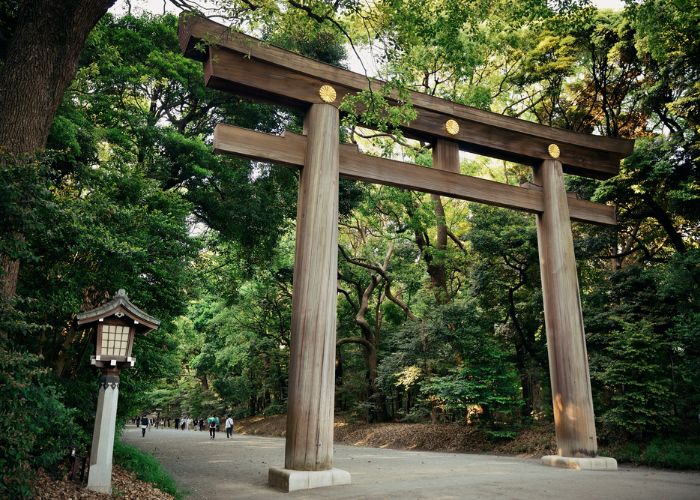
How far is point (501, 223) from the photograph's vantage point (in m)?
15.3

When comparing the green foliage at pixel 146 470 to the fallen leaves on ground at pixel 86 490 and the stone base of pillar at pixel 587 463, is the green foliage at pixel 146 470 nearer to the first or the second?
the fallen leaves on ground at pixel 86 490

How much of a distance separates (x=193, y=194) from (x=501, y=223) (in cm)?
957

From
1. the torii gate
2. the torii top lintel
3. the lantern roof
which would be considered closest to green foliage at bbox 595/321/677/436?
the torii gate

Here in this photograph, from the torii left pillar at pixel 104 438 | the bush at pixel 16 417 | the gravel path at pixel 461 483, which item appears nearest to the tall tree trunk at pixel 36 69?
the bush at pixel 16 417

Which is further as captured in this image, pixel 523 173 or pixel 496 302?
pixel 523 173

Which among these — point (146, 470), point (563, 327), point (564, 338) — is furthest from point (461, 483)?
point (146, 470)

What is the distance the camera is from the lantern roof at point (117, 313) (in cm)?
648

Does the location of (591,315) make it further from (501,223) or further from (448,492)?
(448,492)

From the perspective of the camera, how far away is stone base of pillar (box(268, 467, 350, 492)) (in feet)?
20.5

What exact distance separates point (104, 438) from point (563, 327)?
26.8 feet

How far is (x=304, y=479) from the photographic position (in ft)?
20.7

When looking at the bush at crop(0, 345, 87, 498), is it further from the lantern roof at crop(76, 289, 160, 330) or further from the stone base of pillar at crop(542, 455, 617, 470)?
the stone base of pillar at crop(542, 455, 617, 470)

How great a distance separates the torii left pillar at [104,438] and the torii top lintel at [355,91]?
189 inches

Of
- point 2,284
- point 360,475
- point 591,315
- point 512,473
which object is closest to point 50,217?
point 2,284
